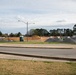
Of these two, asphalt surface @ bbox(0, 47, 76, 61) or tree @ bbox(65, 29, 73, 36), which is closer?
asphalt surface @ bbox(0, 47, 76, 61)

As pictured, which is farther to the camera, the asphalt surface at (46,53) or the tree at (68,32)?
the tree at (68,32)

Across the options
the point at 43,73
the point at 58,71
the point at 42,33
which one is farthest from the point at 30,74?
the point at 42,33

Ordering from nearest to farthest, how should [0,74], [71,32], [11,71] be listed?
[0,74], [11,71], [71,32]

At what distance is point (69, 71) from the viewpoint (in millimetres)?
9773

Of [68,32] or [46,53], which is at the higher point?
[46,53]

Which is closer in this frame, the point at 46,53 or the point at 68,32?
the point at 46,53

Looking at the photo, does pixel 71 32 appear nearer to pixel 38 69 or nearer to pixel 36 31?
pixel 36 31

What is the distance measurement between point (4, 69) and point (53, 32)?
484ft

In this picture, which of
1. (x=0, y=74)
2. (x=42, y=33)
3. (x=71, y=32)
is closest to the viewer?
(x=0, y=74)

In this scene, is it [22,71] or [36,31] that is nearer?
[22,71]

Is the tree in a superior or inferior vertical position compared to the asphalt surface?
inferior

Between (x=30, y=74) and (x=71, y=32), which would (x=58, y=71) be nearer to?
(x=30, y=74)

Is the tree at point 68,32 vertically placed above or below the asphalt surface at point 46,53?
below

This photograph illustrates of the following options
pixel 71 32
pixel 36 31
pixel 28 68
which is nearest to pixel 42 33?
pixel 36 31
